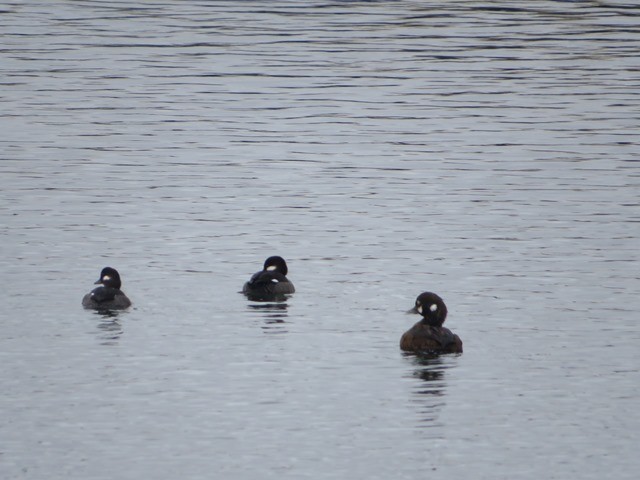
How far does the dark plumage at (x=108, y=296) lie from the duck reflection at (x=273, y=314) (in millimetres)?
1826

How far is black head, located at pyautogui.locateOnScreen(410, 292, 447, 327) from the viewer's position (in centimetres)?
2091

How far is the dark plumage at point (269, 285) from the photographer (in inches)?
926

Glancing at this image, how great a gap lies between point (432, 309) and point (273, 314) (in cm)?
273

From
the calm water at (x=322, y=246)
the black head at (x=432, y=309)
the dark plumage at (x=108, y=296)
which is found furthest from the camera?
the dark plumage at (x=108, y=296)

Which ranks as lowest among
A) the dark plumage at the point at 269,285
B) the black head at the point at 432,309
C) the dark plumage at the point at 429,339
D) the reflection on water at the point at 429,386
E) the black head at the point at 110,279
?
the reflection on water at the point at 429,386

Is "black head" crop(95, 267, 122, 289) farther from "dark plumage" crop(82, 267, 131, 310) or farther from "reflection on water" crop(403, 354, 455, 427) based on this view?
"reflection on water" crop(403, 354, 455, 427)

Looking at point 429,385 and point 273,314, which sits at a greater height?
point 273,314

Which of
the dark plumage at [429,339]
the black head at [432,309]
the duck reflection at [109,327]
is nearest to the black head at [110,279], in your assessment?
the duck reflection at [109,327]

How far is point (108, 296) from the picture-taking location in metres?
22.5

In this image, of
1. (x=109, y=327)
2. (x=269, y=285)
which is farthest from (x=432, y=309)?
(x=109, y=327)

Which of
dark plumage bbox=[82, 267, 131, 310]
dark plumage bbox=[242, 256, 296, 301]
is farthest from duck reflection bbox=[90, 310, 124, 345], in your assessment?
dark plumage bbox=[242, 256, 296, 301]

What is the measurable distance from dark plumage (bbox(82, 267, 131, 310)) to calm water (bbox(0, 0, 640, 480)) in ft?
1.03

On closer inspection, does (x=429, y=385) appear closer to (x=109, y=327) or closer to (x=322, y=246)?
(x=109, y=327)

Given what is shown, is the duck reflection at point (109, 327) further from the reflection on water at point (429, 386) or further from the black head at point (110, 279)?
the reflection on water at point (429, 386)
